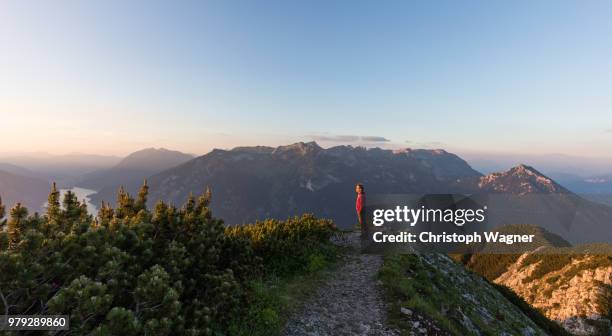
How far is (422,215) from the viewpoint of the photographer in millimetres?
22609

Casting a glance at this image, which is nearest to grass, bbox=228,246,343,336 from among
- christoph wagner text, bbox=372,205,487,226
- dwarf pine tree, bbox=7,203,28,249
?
dwarf pine tree, bbox=7,203,28,249

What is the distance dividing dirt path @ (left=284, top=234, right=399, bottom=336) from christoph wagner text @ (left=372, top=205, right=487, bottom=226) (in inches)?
254

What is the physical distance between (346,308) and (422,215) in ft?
40.4

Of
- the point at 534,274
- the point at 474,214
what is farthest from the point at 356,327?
the point at 534,274

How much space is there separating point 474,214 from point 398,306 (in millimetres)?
14307

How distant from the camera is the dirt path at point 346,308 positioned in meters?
10.8

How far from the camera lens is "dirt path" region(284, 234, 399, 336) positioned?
10.8 m

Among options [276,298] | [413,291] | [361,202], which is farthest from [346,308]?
[361,202]

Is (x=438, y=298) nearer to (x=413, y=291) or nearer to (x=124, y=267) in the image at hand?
(x=413, y=291)

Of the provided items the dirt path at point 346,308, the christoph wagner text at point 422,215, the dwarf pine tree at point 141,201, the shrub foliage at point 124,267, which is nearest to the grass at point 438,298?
the dirt path at point 346,308

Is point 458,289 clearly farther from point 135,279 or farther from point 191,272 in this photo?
point 135,279

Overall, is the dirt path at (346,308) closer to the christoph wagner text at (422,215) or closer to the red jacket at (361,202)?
the red jacket at (361,202)

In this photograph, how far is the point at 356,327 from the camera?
36.3 ft

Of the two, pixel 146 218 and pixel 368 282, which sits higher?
pixel 146 218
